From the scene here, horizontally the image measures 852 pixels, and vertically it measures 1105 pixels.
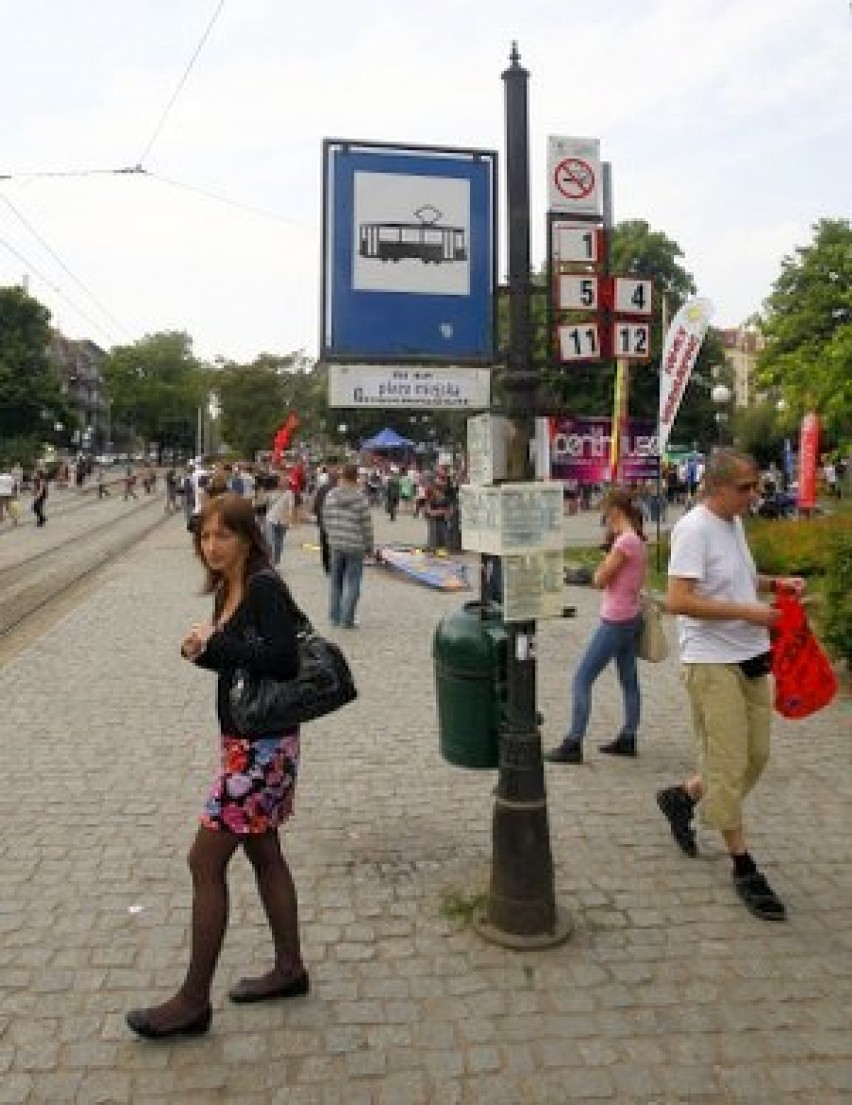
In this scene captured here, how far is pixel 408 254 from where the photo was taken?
4.46 metres

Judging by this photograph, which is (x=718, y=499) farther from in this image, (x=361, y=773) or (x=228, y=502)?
(x=361, y=773)

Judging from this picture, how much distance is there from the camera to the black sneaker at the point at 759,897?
4.25 m

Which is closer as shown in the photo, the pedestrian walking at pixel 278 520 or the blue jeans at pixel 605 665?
the blue jeans at pixel 605 665

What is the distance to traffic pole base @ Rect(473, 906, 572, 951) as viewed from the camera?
3.99m

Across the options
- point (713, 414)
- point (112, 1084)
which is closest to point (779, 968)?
point (112, 1084)

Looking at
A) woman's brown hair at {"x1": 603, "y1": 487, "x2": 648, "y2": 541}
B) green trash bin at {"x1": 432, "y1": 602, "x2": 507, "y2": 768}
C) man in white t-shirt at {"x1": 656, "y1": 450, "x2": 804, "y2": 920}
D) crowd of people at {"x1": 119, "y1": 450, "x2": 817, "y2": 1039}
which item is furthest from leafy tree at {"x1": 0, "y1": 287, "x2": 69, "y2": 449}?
man in white t-shirt at {"x1": 656, "y1": 450, "x2": 804, "y2": 920}

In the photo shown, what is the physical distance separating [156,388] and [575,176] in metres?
107

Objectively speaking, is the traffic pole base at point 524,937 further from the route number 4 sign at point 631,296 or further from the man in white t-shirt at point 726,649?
the route number 4 sign at point 631,296

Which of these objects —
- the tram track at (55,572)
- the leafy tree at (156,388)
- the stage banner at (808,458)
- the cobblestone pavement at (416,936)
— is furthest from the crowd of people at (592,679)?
the leafy tree at (156,388)

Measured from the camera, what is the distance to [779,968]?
3857 mm

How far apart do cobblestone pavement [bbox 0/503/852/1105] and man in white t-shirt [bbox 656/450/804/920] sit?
36 centimetres

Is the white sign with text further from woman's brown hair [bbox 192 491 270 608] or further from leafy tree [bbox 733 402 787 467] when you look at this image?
Result: leafy tree [bbox 733 402 787 467]

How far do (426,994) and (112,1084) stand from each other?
1052 millimetres

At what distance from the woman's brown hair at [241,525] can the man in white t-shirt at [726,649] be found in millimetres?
1725
